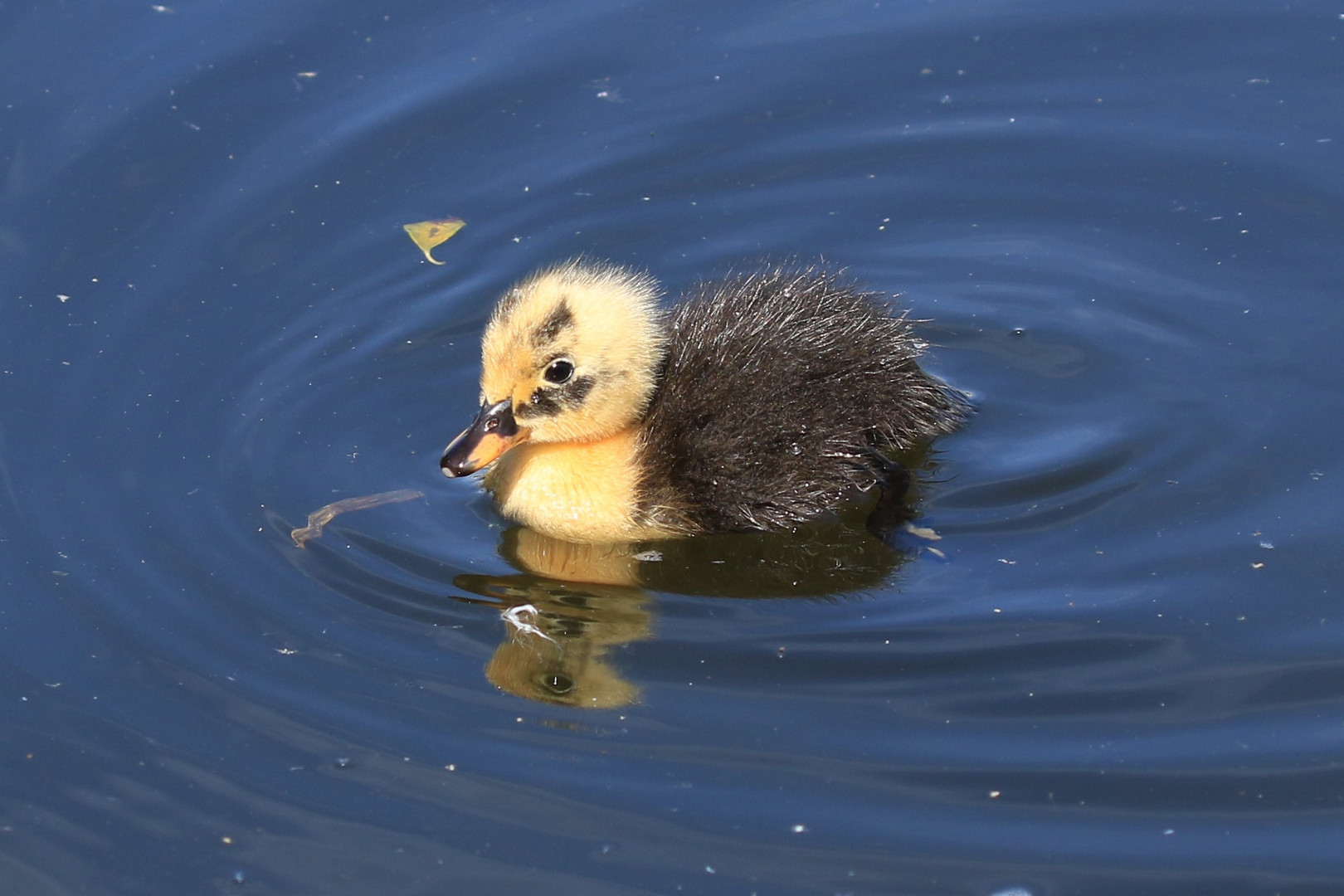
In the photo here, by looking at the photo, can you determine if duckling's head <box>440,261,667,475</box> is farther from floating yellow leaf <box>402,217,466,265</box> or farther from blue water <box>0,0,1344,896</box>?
floating yellow leaf <box>402,217,466,265</box>

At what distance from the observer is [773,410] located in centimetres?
557

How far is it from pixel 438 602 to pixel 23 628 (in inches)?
50.3

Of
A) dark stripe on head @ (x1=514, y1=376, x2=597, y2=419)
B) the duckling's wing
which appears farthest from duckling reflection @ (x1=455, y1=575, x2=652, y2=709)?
dark stripe on head @ (x1=514, y1=376, x2=597, y2=419)

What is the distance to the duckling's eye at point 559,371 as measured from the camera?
219 inches

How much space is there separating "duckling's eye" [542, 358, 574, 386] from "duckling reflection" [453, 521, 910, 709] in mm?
565

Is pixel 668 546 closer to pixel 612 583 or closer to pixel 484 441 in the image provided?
pixel 612 583

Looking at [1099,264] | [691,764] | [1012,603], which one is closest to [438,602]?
[691,764]

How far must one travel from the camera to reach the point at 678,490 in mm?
5598

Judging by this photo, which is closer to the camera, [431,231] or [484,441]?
[484,441]

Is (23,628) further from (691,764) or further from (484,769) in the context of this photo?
(691,764)

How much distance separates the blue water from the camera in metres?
4.46

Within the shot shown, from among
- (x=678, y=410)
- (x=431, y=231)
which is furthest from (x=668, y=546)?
(x=431, y=231)

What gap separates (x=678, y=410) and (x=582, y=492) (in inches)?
17.0

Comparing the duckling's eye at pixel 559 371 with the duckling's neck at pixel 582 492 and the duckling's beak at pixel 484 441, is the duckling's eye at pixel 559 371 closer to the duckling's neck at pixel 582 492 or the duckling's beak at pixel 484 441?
the duckling's beak at pixel 484 441
